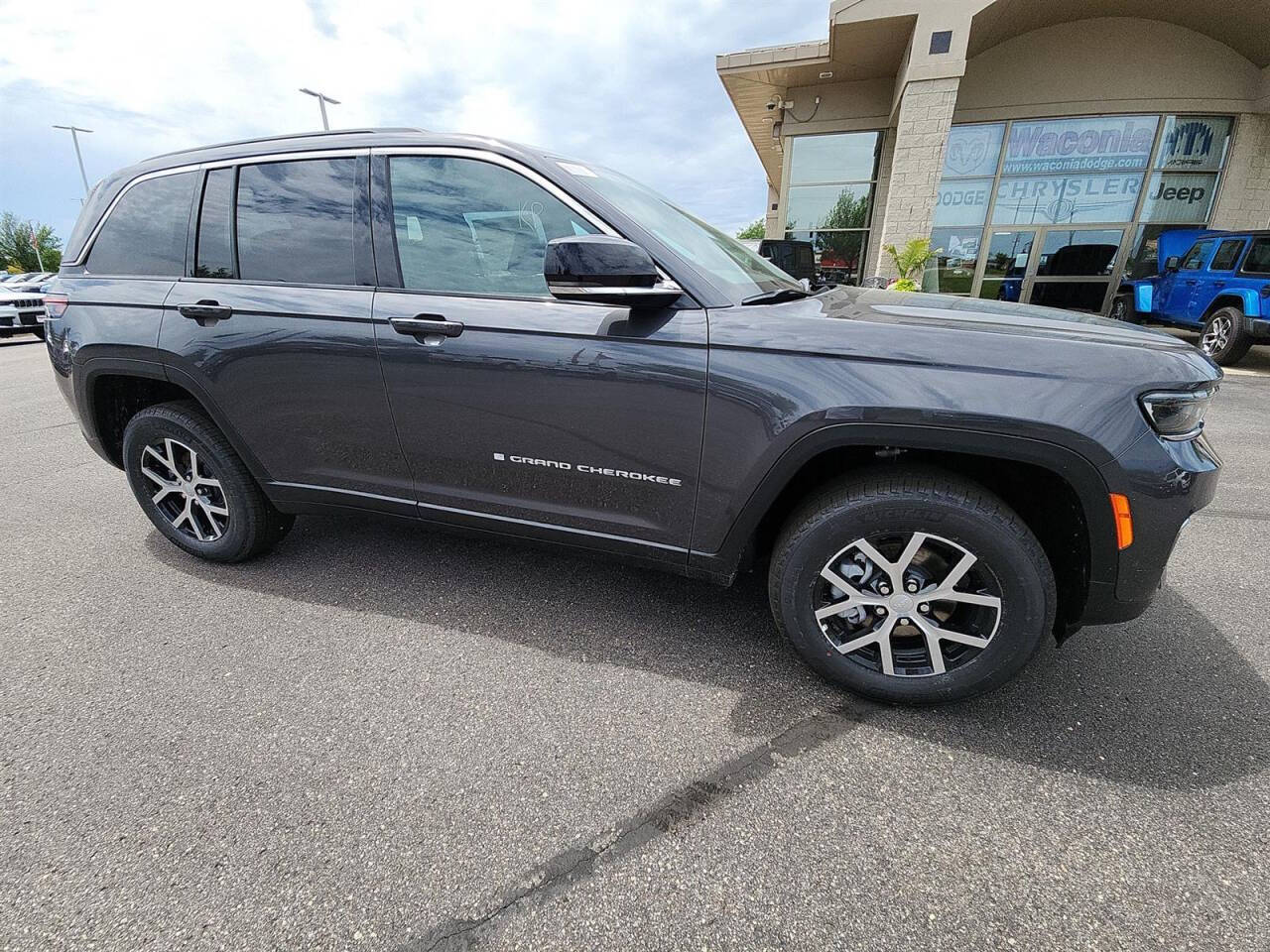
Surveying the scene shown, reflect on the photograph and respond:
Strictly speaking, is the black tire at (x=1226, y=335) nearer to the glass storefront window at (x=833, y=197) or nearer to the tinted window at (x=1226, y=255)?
the tinted window at (x=1226, y=255)

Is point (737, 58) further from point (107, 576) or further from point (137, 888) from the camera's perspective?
point (137, 888)

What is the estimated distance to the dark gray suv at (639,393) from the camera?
1.73 m

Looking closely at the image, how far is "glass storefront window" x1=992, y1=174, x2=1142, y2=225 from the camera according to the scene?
40.6 ft

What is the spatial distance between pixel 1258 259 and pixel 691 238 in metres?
10.7

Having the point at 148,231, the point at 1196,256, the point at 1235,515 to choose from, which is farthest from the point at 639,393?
the point at 1196,256

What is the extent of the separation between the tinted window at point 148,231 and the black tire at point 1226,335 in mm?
11248

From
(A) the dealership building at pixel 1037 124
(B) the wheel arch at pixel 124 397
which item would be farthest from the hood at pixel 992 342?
(A) the dealership building at pixel 1037 124

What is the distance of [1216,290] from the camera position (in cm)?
897

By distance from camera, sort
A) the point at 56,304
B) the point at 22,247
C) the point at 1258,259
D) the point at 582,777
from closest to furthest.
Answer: the point at 582,777, the point at 56,304, the point at 1258,259, the point at 22,247

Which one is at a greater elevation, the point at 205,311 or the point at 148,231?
the point at 148,231

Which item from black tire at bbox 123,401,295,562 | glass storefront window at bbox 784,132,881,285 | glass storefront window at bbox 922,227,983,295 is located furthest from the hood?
glass storefront window at bbox 784,132,881,285

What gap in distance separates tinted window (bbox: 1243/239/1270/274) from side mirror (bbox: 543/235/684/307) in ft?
36.1

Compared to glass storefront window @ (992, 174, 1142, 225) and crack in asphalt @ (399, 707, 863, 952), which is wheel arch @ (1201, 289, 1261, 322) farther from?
crack in asphalt @ (399, 707, 863, 952)

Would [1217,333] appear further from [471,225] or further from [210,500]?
[210,500]
